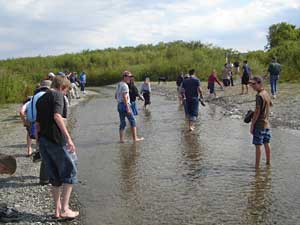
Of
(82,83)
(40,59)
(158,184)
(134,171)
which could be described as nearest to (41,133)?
(158,184)

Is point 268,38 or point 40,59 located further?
point 40,59

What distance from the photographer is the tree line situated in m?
59.0

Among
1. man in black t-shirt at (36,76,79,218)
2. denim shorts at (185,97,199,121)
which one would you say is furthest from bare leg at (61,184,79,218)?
denim shorts at (185,97,199,121)

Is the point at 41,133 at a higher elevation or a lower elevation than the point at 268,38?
lower

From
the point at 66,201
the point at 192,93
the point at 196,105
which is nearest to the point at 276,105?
the point at 196,105

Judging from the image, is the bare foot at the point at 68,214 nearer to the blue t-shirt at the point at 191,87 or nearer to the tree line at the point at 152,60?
the blue t-shirt at the point at 191,87

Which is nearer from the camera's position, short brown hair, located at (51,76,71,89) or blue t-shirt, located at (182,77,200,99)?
short brown hair, located at (51,76,71,89)

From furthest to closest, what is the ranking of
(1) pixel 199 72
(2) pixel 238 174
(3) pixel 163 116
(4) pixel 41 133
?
(1) pixel 199 72 → (3) pixel 163 116 → (2) pixel 238 174 → (4) pixel 41 133

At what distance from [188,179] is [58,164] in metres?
3.20

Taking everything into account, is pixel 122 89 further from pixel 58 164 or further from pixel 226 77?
pixel 226 77

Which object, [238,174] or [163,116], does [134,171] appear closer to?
[238,174]

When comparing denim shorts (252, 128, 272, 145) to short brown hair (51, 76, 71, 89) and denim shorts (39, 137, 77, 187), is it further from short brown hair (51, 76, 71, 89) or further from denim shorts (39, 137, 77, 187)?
short brown hair (51, 76, 71, 89)

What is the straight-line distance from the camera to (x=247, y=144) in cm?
1318

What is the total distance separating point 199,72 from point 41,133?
49781 millimetres
